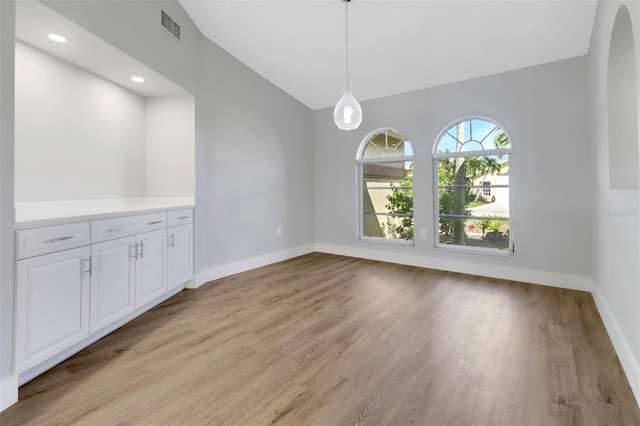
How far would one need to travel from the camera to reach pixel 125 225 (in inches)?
89.7

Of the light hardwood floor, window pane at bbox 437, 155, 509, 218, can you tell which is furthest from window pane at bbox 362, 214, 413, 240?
the light hardwood floor

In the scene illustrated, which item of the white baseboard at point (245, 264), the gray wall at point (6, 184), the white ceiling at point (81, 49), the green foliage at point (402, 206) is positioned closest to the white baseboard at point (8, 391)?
the gray wall at point (6, 184)

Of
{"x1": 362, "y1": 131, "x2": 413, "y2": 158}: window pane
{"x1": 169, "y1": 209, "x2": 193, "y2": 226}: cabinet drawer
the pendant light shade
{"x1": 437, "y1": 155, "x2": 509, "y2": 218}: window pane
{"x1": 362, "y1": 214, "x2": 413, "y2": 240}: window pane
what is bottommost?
{"x1": 362, "y1": 214, "x2": 413, "y2": 240}: window pane

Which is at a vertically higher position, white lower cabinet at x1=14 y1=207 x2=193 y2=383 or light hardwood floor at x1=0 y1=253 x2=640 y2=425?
white lower cabinet at x1=14 y1=207 x2=193 y2=383

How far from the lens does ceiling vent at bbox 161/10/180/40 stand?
281 cm

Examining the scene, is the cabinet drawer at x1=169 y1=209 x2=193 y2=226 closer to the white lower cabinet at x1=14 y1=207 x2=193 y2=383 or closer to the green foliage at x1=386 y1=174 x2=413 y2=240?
the white lower cabinet at x1=14 y1=207 x2=193 y2=383

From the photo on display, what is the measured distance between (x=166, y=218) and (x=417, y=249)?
3.36 metres

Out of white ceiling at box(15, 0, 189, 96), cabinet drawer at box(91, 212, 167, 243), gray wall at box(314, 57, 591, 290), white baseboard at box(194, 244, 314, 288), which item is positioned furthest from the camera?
white baseboard at box(194, 244, 314, 288)

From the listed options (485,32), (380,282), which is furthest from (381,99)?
(380,282)

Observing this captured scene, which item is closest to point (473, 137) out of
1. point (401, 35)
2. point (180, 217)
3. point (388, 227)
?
point (401, 35)

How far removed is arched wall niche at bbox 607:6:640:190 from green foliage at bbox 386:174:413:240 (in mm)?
2463

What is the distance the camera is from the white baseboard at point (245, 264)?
343 centimetres

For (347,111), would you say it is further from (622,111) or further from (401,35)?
(622,111)

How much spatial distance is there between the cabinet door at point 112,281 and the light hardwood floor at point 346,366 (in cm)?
20
